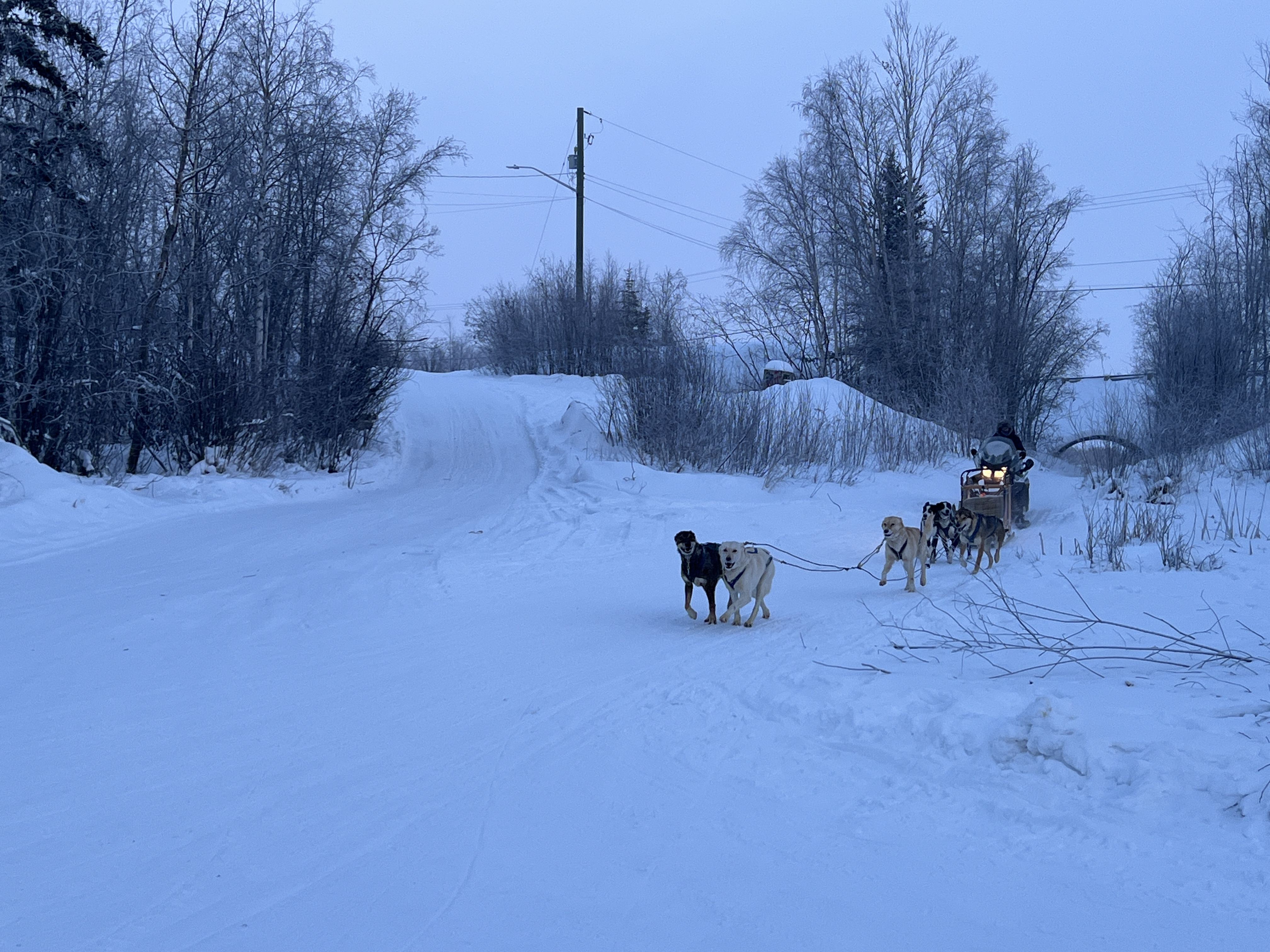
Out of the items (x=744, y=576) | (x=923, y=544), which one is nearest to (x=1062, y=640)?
(x=744, y=576)

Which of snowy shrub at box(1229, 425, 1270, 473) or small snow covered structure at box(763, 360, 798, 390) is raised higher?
small snow covered structure at box(763, 360, 798, 390)

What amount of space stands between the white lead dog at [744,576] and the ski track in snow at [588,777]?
0.29 meters

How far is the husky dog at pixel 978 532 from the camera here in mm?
11047

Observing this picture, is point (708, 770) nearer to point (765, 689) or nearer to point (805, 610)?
point (765, 689)

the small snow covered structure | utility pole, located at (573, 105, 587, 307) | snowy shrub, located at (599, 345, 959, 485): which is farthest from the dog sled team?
utility pole, located at (573, 105, 587, 307)

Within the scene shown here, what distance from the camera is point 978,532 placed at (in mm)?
11094

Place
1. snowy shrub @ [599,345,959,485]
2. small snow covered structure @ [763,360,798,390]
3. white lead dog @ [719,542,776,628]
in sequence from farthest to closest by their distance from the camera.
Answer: small snow covered structure @ [763,360,798,390], snowy shrub @ [599,345,959,485], white lead dog @ [719,542,776,628]

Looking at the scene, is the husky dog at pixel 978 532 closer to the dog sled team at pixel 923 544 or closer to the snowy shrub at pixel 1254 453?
the dog sled team at pixel 923 544

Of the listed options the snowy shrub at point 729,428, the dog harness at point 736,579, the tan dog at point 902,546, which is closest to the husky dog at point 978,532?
the tan dog at point 902,546

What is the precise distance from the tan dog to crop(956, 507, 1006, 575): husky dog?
1.46 m

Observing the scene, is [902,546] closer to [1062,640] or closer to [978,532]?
[978,532]

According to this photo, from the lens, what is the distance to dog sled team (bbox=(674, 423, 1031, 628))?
781 centimetres

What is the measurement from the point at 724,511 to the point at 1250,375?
65.0ft

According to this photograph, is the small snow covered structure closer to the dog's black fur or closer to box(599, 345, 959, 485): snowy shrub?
→ box(599, 345, 959, 485): snowy shrub
